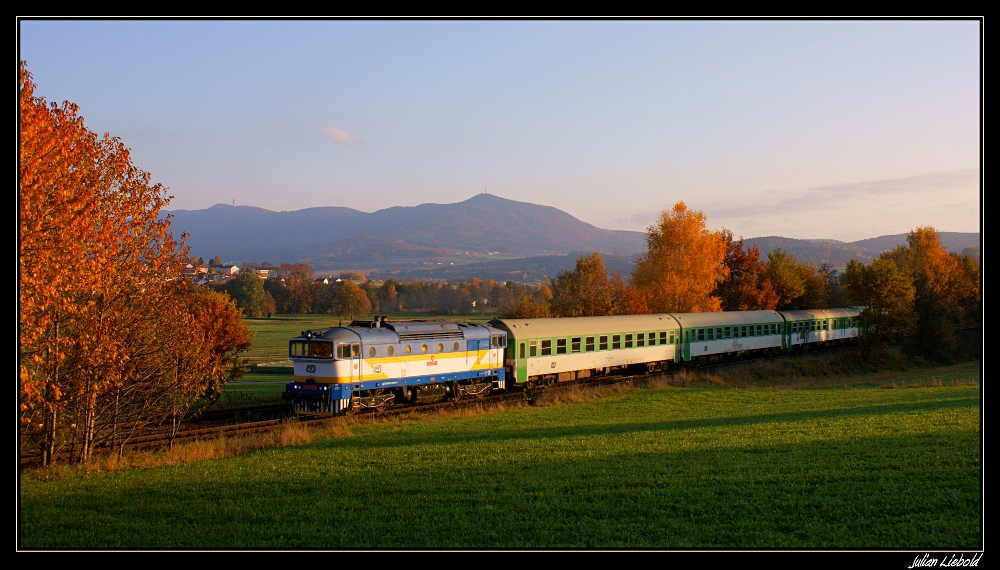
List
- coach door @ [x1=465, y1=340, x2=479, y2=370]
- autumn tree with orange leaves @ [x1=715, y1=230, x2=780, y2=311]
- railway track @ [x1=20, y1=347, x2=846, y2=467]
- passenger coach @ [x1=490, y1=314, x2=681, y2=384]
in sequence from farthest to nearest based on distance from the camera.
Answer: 1. autumn tree with orange leaves @ [x1=715, y1=230, x2=780, y2=311]
2. passenger coach @ [x1=490, y1=314, x2=681, y2=384]
3. coach door @ [x1=465, y1=340, x2=479, y2=370]
4. railway track @ [x1=20, y1=347, x2=846, y2=467]

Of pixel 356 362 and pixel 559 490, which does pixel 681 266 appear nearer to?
pixel 356 362

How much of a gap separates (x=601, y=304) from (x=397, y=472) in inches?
1659

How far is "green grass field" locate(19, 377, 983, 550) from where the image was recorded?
9.75 metres

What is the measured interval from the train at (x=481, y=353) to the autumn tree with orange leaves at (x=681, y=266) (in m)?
8.00

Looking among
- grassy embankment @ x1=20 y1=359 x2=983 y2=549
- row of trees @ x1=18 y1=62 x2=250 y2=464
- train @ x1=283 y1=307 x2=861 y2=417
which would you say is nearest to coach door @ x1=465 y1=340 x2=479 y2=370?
train @ x1=283 y1=307 x2=861 y2=417

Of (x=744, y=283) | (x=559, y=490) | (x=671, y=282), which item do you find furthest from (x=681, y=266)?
(x=559, y=490)

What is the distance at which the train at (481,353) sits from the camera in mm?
23234

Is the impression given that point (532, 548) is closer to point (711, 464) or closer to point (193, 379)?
point (711, 464)

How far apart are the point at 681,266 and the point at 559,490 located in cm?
4354

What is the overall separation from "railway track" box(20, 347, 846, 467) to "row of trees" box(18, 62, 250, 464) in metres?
0.82

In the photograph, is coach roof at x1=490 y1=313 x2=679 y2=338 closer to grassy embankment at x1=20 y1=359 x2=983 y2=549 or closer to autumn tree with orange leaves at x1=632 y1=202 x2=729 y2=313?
grassy embankment at x1=20 y1=359 x2=983 y2=549

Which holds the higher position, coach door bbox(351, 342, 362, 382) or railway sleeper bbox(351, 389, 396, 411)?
coach door bbox(351, 342, 362, 382)

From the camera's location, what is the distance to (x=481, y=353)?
28125mm

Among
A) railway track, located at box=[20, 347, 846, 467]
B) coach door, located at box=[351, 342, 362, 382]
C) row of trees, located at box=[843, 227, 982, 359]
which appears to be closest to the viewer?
railway track, located at box=[20, 347, 846, 467]
